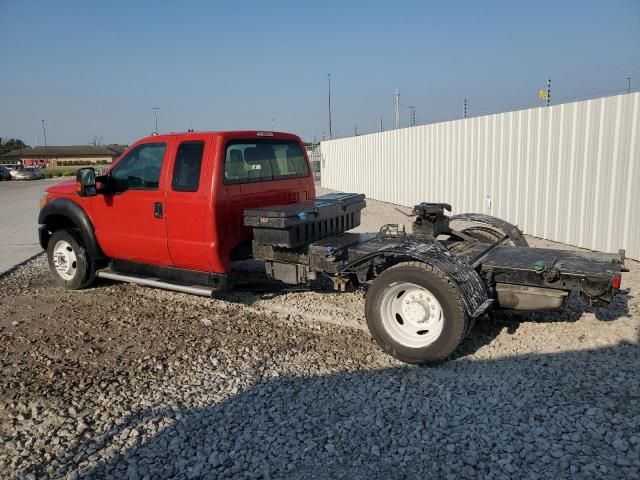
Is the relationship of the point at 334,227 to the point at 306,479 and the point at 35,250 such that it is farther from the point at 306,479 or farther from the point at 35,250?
the point at 35,250

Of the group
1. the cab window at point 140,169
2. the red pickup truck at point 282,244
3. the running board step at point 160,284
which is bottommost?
the running board step at point 160,284

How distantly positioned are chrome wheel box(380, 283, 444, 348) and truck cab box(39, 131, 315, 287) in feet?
6.39

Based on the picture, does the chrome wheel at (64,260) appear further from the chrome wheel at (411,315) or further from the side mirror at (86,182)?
the chrome wheel at (411,315)

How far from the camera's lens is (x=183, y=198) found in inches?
222

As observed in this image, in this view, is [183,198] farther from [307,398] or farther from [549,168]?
[549,168]

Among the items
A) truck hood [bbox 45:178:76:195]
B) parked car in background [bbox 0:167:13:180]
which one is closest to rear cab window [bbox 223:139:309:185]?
truck hood [bbox 45:178:76:195]

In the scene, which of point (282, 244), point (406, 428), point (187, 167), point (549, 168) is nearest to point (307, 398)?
point (406, 428)

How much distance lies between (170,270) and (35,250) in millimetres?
6237


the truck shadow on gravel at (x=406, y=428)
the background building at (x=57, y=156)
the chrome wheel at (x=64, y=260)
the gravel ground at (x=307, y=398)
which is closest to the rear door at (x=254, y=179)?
the gravel ground at (x=307, y=398)

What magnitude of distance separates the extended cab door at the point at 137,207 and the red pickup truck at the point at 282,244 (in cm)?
1

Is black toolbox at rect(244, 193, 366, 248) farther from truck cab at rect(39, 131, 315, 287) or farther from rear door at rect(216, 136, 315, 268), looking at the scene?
truck cab at rect(39, 131, 315, 287)

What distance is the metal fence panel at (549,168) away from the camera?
314 inches

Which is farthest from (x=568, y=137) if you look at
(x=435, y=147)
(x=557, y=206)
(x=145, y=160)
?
(x=145, y=160)

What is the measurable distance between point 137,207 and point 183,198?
2.71 ft
